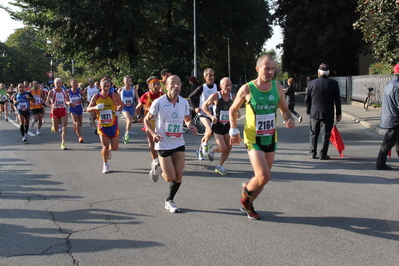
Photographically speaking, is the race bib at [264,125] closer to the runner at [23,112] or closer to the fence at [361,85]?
the runner at [23,112]

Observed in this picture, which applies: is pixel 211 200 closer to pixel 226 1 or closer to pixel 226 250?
pixel 226 250

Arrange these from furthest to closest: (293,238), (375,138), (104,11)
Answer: (104,11), (375,138), (293,238)

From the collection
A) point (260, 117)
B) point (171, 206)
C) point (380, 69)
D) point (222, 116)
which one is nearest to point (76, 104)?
point (222, 116)

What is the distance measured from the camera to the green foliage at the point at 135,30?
2628 cm

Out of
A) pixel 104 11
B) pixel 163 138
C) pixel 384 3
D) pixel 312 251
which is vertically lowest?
pixel 312 251

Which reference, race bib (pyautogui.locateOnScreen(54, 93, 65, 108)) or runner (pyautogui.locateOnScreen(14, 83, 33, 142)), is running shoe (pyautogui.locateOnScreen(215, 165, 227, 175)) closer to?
race bib (pyautogui.locateOnScreen(54, 93, 65, 108))

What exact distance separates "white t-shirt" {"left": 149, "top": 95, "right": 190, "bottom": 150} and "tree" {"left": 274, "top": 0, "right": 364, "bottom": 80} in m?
29.2

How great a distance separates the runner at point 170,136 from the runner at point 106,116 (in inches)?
109

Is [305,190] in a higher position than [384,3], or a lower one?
lower

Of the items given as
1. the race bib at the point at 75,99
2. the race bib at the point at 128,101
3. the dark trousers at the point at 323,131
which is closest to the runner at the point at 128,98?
the race bib at the point at 128,101

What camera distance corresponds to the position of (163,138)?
218 inches

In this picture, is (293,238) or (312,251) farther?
(293,238)

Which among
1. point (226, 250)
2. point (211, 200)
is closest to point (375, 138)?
point (211, 200)

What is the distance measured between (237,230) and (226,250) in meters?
0.61
